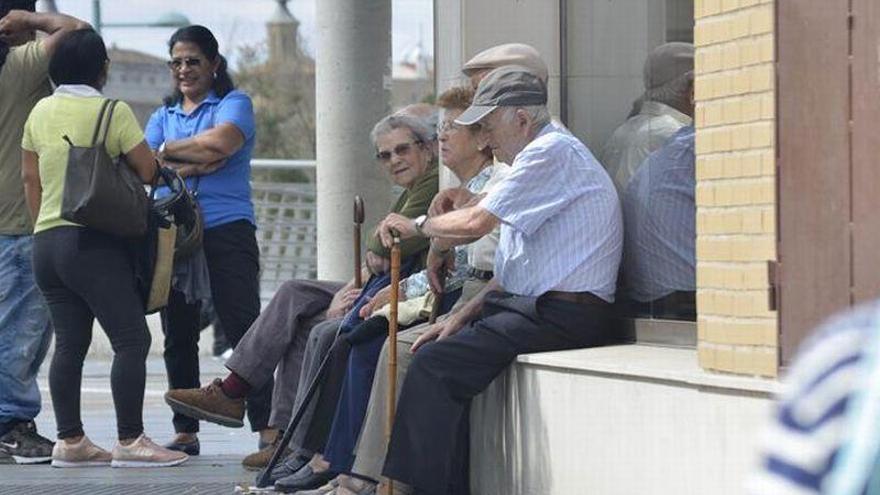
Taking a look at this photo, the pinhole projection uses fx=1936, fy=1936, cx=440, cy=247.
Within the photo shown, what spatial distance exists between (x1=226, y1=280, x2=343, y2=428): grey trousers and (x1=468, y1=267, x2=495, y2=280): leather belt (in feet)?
4.00

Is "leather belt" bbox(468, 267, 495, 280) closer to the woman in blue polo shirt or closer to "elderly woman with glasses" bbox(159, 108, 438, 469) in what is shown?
"elderly woman with glasses" bbox(159, 108, 438, 469)

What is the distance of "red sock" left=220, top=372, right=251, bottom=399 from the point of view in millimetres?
8609

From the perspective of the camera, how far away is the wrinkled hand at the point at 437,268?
→ 7.36m

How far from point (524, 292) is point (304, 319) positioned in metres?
1.97

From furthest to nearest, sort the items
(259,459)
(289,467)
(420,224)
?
(259,459) → (289,467) → (420,224)

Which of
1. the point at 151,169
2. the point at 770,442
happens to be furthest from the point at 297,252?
the point at 770,442

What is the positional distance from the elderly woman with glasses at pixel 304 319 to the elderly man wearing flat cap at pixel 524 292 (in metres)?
1.15

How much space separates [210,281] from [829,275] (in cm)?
441

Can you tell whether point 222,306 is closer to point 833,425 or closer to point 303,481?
point 303,481

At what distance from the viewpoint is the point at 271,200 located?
2225cm

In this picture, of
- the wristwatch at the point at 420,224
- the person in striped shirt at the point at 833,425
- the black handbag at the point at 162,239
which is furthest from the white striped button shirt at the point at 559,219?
the person in striped shirt at the point at 833,425

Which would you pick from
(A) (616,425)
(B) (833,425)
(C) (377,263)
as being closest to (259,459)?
(C) (377,263)

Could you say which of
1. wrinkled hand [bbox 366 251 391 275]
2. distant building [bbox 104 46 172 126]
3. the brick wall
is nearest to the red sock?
wrinkled hand [bbox 366 251 391 275]

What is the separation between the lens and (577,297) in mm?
6754
